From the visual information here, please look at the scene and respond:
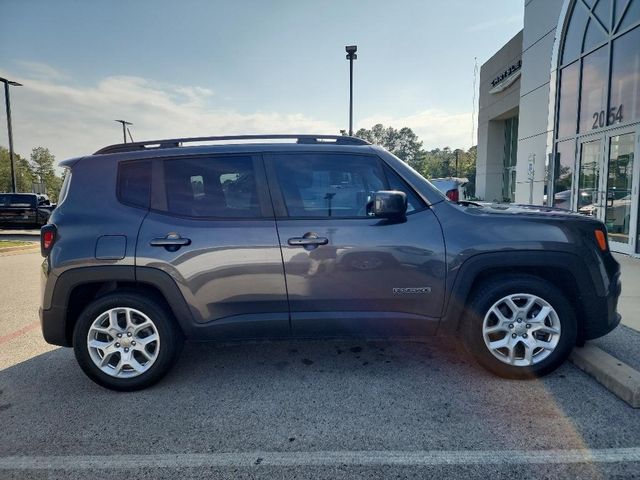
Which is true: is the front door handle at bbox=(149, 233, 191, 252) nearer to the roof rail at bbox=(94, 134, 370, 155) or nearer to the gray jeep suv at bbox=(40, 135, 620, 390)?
the gray jeep suv at bbox=(40, 135, 620, 390)

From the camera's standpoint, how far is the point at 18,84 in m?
22.1

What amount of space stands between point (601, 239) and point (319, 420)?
255 centimetres

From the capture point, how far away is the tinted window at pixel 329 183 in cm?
314

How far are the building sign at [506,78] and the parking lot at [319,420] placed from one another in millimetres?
26172

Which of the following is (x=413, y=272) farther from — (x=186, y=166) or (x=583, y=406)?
(x=186, y=166)

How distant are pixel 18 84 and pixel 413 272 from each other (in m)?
27.0

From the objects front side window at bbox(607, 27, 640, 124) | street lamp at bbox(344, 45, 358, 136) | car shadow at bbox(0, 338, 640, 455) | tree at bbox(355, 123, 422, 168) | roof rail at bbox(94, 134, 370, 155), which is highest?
tree at bbox(355, 123, 422, 168)

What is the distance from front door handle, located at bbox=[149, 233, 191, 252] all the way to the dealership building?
846 cm

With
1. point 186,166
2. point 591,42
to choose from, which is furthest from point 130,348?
point 591,42

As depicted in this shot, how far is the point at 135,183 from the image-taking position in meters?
3.21

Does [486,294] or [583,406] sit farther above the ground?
[486,294]

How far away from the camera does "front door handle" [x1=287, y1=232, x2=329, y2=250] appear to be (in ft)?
9.85

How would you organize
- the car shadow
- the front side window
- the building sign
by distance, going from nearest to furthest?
the car shadow, the front side window, the building sign

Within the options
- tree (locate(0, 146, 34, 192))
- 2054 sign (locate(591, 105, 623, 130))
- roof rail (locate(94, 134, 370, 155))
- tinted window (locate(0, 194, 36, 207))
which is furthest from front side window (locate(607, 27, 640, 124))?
tree (locate(0, 146, 34, 192))
